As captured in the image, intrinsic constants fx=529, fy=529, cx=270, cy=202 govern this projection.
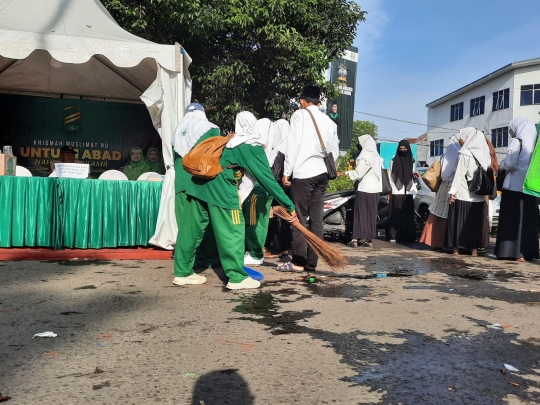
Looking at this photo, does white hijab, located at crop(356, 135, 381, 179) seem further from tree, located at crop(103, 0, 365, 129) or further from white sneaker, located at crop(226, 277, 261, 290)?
white sneaker, located at crop(226, 277, 261, 290)

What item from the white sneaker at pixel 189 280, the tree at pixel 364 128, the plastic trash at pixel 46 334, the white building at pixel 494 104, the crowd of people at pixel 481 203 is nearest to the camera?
the plastic trash at pixel 46 334

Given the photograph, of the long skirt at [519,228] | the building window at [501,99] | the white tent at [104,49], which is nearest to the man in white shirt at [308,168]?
the white tent at [104,49]

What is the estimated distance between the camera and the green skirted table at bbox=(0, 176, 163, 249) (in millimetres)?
6469

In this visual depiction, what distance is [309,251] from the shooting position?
234 inches

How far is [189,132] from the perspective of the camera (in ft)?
16.3

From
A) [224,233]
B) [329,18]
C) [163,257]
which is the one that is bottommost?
[163,257]

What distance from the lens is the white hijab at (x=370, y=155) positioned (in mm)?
9361

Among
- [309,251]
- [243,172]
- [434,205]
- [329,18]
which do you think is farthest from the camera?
[329,18]

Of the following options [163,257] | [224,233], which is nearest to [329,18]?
[163,257]

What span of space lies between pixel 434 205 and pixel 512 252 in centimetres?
158

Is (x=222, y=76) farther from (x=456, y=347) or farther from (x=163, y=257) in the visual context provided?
(x=456, y=347)

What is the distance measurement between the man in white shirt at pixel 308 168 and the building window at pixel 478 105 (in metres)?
39.5

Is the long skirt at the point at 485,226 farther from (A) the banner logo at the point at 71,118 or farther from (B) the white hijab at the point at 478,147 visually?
(A) the banner logo at the point at 71,118

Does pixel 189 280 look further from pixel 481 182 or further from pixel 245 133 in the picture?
pixel 481 182
